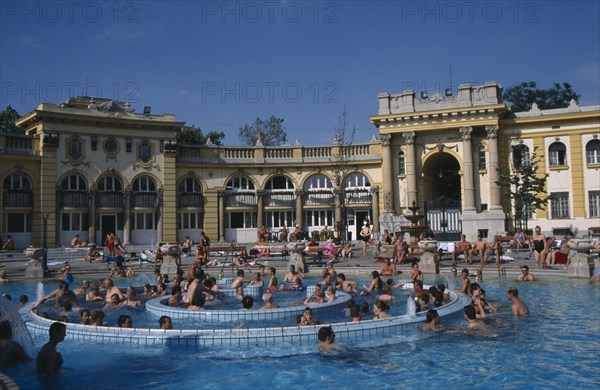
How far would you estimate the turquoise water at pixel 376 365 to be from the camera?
8.05 m

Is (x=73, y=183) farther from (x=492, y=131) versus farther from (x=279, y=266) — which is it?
(x=492, y=131)

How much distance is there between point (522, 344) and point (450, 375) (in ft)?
8.10

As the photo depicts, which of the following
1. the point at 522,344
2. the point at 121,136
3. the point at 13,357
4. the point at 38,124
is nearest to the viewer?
the point at 13,357

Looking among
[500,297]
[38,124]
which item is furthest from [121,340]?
[38,124]

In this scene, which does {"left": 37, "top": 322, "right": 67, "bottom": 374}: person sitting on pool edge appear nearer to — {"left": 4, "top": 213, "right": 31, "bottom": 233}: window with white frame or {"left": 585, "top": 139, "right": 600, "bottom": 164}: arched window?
{"left": 4, "top": 213, "right": 31, "bottom": 233}: window with white frame

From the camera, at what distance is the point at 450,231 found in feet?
120

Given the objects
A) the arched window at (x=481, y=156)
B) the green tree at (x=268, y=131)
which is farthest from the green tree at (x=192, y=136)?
the arched window at (x=481, y=156)

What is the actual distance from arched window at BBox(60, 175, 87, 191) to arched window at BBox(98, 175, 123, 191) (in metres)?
1.08

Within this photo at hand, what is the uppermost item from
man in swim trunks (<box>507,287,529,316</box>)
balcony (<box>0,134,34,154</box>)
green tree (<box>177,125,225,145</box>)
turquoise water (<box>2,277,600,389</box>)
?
green tree (<box>177,125,225,145</box>)

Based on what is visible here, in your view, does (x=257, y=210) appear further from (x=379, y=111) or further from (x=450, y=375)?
(x=450, y=375)

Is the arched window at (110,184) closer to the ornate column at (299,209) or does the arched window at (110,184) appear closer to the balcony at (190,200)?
the balcony at (190,200)

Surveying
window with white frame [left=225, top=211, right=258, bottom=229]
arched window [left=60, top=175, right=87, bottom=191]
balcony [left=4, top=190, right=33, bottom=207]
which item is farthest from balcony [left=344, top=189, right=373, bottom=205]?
balcony [left=4, top=190, right=33, bottom=207]

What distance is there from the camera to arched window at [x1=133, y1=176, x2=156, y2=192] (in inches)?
1459

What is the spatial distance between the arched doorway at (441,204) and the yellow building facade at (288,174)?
101 millimetres
